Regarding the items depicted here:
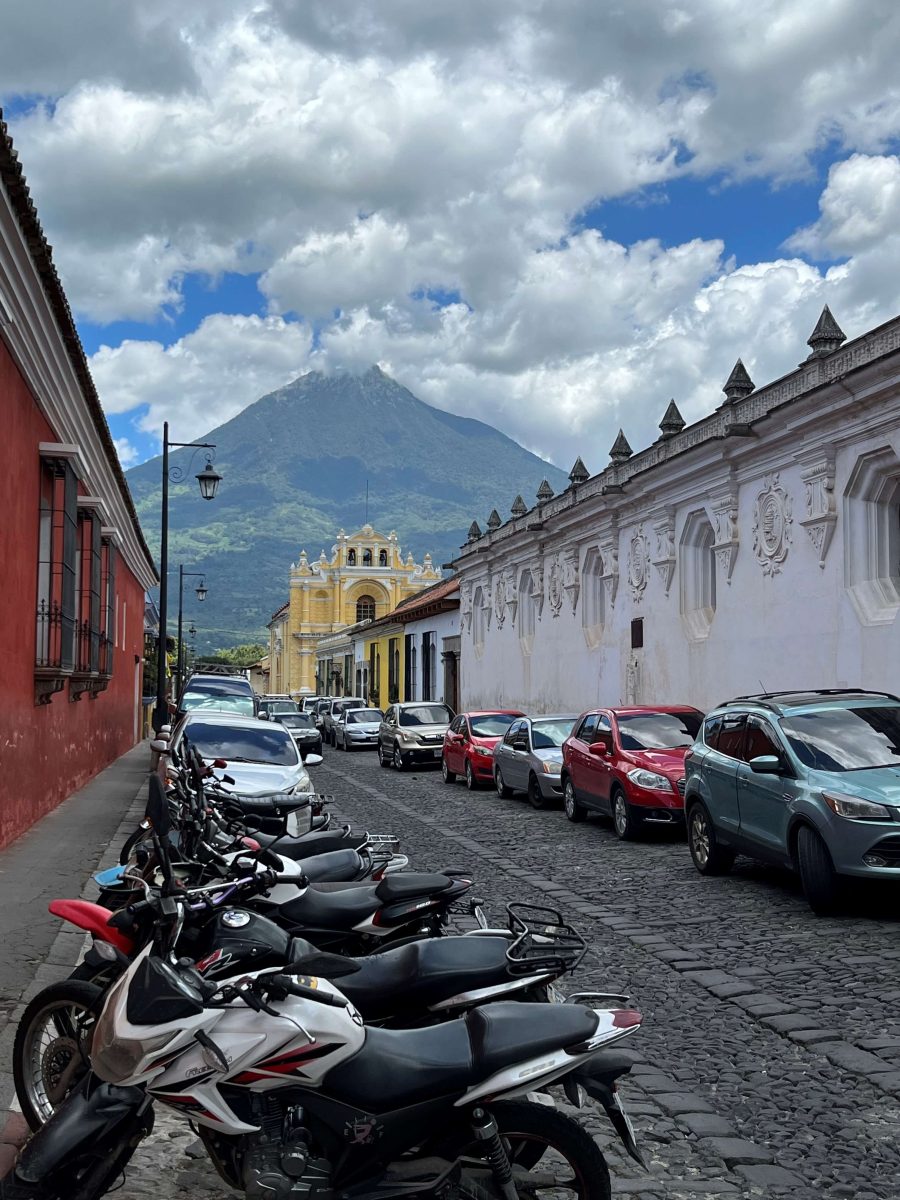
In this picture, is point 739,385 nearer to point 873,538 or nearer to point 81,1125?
point 873,538

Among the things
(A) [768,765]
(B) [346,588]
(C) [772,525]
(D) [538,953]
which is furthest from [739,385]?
(B) [346,588]

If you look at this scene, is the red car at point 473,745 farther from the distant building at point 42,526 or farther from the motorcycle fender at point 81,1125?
the motorcycle fender at point 81,1125

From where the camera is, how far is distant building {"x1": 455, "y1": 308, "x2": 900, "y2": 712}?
1783 cm

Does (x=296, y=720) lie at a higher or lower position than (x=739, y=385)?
lower

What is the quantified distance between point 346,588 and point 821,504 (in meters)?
81.4

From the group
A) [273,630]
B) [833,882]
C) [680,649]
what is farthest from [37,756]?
[273,630]

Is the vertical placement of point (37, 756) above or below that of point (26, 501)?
below

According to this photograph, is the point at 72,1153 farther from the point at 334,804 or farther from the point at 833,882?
the point at 334,804

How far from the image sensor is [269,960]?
3.96 meters

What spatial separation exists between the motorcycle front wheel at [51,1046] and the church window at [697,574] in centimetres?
2028

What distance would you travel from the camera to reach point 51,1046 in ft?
14.7

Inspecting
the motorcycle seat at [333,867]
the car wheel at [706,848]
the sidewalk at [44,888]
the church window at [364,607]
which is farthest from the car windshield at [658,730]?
the church window at [364,607]

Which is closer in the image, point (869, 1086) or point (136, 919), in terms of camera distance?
point (136, 919)

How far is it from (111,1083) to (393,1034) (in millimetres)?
818
